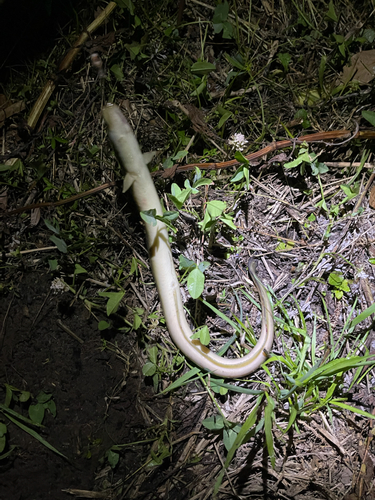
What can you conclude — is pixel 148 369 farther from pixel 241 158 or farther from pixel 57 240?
pixel 241 158

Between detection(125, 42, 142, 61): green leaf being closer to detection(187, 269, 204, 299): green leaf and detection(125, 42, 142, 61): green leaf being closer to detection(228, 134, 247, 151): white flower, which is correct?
detection(228, 134, 247, 151): white flower

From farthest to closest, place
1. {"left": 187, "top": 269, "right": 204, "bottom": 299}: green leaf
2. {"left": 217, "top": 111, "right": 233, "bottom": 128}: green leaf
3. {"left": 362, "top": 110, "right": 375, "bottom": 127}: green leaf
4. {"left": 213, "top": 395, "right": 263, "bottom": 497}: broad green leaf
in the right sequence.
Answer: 1. {"left": 217, "top": 111, "right": 233, "bottom": 128}: green leaf
2. {"left": 362, "top": 110, "right": 375, "bottom": 127}: green leaf
3. {"left": 187, "top": 269, "right": 204, "bottom": 299}: green leaf
4. {"left": 213, "top": 395, "right": 263, "bottom": 497}: broad green leaf

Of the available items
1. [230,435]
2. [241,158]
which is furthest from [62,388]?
[241,158]

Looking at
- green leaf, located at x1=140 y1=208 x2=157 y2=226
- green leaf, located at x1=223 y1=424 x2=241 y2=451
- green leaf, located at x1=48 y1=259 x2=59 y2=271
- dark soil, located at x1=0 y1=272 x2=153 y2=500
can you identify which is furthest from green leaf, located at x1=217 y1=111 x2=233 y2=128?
green leaf, located at x1=223 y1=424 x2=241 y2=451

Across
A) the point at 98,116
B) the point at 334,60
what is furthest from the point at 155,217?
the point at 334,60

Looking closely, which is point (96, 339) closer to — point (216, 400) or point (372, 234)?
point (216, 400)
